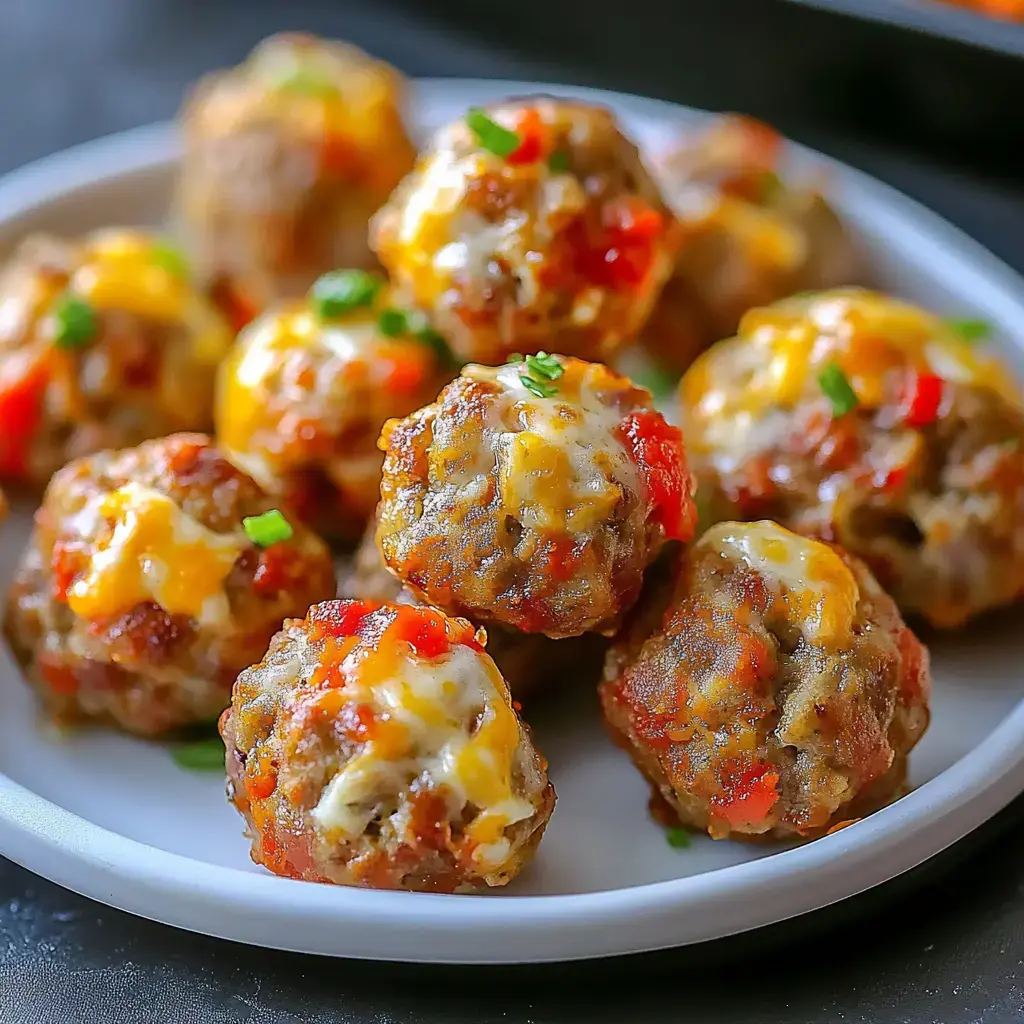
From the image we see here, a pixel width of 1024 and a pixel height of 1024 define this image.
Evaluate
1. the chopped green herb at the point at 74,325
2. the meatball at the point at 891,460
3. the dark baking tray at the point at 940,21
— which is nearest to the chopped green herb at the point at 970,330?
the meatball at the point at 891,460

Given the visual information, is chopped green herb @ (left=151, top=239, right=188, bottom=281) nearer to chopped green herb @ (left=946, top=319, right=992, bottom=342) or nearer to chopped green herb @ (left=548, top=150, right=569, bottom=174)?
chopped green herb @ (left=548, top=150, right=569, bottom=174)

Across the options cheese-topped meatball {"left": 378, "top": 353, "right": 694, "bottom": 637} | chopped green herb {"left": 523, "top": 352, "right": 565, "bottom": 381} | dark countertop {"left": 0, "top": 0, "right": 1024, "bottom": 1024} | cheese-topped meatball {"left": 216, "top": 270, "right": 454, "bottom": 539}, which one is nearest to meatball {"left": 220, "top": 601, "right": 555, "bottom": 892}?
cheese-topped meatball {"left": 378, "top": 353, "right": 694, "bottom": 637}

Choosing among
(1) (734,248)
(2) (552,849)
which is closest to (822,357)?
(1) (734,248)

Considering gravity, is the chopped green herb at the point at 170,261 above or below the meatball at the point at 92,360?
above

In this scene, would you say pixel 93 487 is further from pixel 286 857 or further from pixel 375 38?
pixel 375 38

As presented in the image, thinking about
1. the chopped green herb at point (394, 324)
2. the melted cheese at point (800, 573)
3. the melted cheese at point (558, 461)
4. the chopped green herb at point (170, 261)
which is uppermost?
the melted cheese at point (558, 461)

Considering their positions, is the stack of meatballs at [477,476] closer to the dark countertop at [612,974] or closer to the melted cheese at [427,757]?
the melted cheese at [427,757]

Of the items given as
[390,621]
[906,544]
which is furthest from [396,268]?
[906,544]
